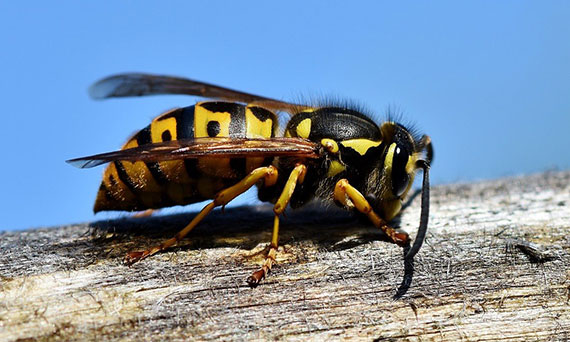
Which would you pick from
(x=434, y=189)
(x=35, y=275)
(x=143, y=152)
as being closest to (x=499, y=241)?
(x=434, y=189)

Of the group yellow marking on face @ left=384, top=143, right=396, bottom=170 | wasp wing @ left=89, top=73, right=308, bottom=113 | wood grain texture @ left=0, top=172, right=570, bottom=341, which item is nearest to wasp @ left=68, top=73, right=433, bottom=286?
yellow marking on face @ left=384, top=143, right=396, bottom=170

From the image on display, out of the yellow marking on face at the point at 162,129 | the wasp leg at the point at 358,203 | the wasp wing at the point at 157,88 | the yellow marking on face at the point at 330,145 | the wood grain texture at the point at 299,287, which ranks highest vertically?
the wasp wing at the point at 157,88

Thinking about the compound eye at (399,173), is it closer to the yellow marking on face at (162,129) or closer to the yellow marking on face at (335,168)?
the yellow marking on face at (335,168)

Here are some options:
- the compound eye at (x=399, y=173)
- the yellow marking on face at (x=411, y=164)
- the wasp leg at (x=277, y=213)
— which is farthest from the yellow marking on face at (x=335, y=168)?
the yellow marking on face at (x=411, y=164)

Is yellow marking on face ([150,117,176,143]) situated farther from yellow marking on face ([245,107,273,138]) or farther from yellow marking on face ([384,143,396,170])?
yellow marking on face ([384,143,396,170])

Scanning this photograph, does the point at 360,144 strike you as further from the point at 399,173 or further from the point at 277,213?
the point at 277,213

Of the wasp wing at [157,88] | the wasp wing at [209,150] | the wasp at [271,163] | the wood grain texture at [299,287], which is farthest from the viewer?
the wasp wing at [157,88]

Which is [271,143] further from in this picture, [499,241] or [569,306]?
[569,306]
